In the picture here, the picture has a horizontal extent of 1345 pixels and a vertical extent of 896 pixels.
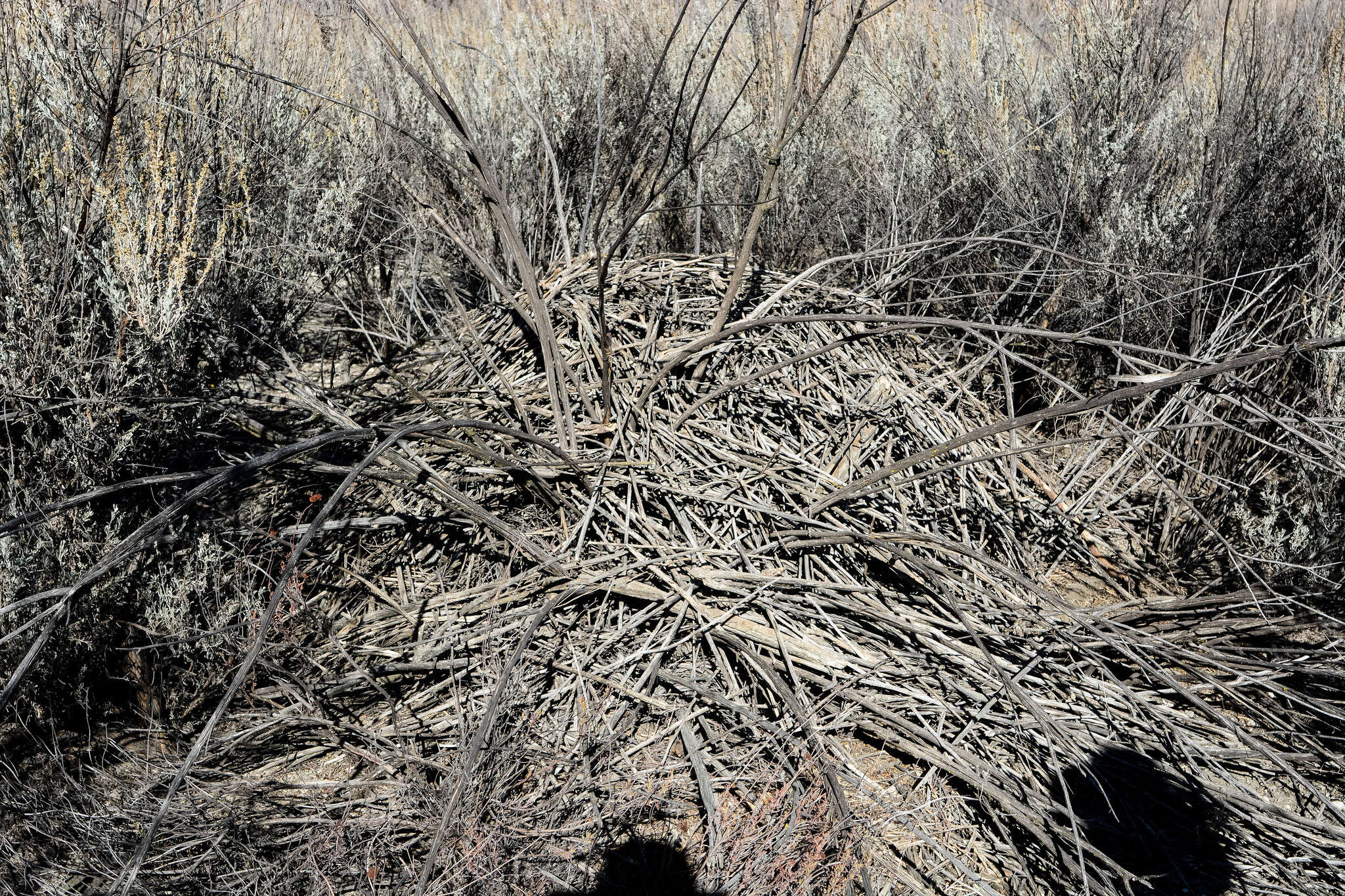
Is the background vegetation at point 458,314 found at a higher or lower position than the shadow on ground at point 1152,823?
higher

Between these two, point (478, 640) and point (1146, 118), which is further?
point (1146, 118)

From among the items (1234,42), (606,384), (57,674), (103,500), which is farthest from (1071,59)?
(57,674)

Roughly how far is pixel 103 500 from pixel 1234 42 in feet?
23.9

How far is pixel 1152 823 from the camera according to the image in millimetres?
2143

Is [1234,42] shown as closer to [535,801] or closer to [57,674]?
[535,801]

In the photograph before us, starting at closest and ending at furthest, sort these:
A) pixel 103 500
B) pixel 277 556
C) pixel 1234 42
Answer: pixel 103 500 → pixel 277 556 → pixel 1234 42

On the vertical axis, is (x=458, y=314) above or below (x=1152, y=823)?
above

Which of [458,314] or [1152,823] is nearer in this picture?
[1152,823]

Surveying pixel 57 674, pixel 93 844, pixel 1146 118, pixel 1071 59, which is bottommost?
pixel 93 844

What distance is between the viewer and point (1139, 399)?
11.7 feet

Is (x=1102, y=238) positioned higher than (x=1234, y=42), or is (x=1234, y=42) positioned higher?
(x=1234, y=42)

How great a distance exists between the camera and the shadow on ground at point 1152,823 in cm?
202

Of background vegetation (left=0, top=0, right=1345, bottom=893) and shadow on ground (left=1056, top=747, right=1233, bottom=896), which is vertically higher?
background vegetation (left=0, top=0, right=1345, bottom=893)

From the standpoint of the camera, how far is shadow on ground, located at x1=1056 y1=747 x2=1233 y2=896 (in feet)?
6.63
